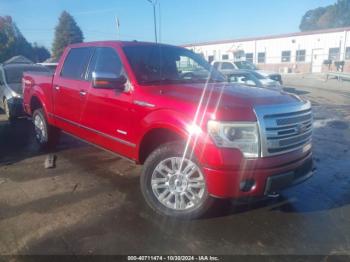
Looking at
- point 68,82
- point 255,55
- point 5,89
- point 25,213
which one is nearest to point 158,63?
point 68,82

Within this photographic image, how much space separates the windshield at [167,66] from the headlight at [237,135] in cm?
129

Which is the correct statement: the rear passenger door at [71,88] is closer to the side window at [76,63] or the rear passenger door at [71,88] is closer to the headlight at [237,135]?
the side window at [76,63]

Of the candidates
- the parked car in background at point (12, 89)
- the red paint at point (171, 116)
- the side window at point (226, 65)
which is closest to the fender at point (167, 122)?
the red paint at point (171, 116)

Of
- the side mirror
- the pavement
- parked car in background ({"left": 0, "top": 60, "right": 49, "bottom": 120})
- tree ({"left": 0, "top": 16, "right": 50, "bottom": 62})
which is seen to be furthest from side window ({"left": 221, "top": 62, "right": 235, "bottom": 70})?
tree ({"left": 0, "top": 16, "right": 50, "bottom": 62})

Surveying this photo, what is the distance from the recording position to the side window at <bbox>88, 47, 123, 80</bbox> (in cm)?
424

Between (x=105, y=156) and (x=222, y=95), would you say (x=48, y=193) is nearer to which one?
(x=105, y=156)

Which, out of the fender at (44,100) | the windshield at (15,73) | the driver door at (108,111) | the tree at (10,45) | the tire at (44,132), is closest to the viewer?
the driver door at (108,111)

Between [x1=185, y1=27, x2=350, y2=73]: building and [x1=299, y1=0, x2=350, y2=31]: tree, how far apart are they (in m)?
59.7

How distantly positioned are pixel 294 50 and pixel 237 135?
127 feet

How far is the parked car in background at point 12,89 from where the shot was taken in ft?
28.1

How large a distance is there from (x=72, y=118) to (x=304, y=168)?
3502 mm

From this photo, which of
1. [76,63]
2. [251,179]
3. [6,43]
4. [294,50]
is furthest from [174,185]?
[6,43]

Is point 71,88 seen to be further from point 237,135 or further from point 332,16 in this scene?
point 332,16

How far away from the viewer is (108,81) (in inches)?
150
